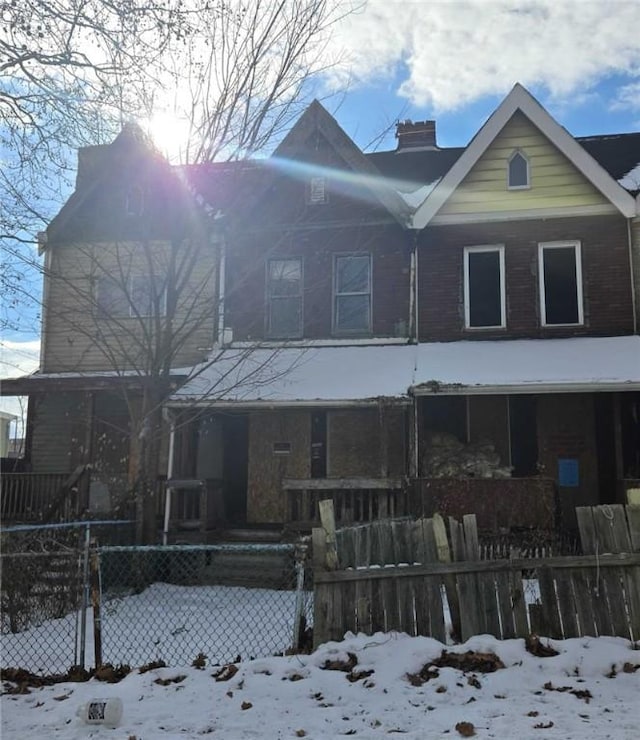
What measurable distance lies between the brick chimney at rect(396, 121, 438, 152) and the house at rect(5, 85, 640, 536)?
4.04 meters

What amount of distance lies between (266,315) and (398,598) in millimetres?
9371

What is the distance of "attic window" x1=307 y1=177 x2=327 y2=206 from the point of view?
14227mm

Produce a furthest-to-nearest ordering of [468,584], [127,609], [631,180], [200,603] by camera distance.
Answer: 1. [631,180]
2. [200,603]
3. [127,609]
4. [468,584]

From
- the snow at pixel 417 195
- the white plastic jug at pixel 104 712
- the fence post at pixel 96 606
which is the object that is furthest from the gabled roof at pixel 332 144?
the white plastic jug at pixel 104 712

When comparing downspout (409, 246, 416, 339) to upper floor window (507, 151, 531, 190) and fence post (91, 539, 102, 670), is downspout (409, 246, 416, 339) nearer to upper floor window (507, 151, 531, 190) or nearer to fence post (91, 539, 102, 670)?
upper floor window (507, 151, 531, 190)

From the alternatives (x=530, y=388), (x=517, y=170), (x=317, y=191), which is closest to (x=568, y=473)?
(x=530, y=388)

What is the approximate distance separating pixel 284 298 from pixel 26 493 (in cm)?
627

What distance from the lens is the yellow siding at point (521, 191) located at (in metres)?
13.2

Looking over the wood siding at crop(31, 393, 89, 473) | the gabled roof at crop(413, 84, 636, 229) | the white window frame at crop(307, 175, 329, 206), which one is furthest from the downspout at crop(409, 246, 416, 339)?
the wood siding at crop(31, 393, 89, 473)

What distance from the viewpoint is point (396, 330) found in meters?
13.6

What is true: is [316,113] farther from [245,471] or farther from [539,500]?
[539,500]

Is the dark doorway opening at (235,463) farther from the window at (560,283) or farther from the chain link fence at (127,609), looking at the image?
the window at (560,283)

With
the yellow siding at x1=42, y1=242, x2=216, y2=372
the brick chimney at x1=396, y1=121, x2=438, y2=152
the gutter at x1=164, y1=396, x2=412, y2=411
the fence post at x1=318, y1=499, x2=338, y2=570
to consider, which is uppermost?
the brick chimney at x1=396, y1=121, x2=438, y2=152

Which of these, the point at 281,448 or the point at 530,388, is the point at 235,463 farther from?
the point at 530,388
